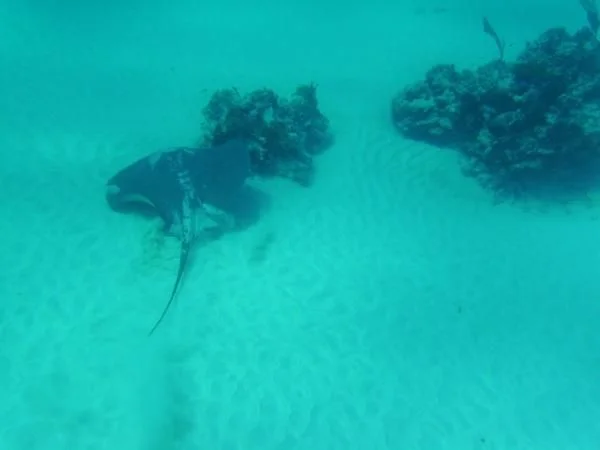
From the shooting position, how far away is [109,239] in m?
7.56

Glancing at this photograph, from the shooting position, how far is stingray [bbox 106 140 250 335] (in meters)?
7.29

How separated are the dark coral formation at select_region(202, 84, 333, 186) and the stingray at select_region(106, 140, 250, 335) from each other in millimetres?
992

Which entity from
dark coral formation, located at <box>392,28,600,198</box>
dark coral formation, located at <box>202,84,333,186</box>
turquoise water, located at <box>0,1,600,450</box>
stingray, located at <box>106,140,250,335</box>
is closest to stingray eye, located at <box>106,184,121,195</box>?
stingray, located at <box>106,140,250,335</box>

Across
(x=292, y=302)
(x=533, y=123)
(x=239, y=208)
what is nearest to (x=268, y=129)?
(x=239, y=208)

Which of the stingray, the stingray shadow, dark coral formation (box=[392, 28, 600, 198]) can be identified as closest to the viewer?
the stingray

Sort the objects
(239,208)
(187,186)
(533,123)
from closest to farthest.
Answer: (187,186) → (239,208) → (533,123)

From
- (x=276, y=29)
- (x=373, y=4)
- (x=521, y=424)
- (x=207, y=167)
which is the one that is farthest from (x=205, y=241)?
(x=373, y=4)

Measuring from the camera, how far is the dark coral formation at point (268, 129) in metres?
8.88

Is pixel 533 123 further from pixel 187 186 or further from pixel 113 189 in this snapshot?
pixel 113 189

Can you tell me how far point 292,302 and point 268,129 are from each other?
3.56m

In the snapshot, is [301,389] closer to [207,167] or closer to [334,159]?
[207,167]

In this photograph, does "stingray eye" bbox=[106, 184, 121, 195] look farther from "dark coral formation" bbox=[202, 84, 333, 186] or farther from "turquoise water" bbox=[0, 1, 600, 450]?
"dark coral formation" bbox=[202, 84, 333, 186]

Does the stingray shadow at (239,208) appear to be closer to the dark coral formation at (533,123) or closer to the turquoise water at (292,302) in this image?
the turquoise water at (292,302)

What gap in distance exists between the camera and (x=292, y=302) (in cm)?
682
